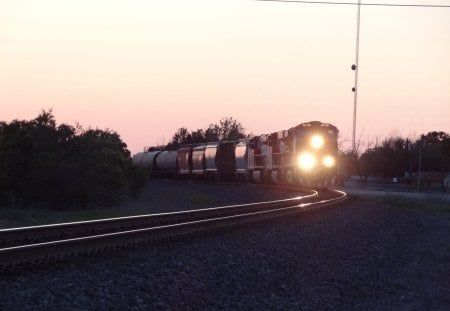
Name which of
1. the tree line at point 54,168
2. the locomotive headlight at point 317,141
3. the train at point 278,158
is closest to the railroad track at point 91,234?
the tree line at point 54,168

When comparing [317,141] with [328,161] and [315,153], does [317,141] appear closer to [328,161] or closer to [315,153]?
[315,153]

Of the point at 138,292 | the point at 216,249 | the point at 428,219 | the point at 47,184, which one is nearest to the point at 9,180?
the point at 47,184

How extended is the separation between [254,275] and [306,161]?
2619 cm

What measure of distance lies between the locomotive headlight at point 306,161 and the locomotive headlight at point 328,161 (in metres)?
0.85

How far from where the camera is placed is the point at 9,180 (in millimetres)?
26656

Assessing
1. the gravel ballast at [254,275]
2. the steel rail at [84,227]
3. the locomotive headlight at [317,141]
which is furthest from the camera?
the locomotive headlight at [317,141]

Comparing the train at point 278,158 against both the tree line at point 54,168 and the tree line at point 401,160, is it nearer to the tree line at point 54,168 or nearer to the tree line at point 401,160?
the tree line at point 54,168

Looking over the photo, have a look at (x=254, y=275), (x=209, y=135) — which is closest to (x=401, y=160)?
(x=209, y=135)

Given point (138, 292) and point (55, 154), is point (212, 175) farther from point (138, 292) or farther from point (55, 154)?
point (138, 292)

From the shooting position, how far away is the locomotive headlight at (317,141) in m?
35.7

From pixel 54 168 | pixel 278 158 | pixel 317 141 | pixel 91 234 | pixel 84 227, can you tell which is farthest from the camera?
pixel 278 158

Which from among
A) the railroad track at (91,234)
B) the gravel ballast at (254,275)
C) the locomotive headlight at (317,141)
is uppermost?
the locomotive headlight at (317,141)

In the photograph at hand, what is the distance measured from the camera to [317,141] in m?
36.0

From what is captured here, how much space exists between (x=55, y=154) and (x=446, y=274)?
1882 centimetres
